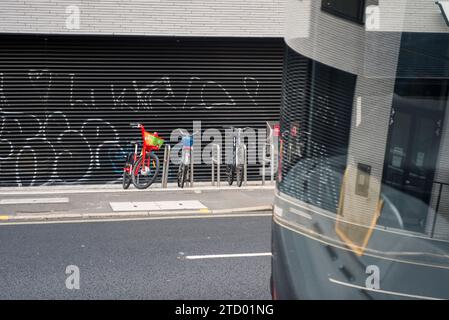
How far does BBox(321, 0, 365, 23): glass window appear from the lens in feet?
11.0

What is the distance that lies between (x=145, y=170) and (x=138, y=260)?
21.3 feet

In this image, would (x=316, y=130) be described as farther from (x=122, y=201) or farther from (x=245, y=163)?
(x=245, y=163)

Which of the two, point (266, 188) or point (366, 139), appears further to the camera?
point (266, 188)

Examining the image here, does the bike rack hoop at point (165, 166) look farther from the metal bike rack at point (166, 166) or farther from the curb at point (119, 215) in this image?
the curb at point (119, 215)

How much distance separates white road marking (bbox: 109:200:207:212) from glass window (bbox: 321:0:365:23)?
905 centimetres

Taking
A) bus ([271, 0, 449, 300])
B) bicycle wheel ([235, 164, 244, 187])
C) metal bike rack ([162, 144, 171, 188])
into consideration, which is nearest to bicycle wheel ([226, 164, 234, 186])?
bicycle wheel ([235, 164, 244, 187])

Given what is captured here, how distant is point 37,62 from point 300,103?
12043 millimetres

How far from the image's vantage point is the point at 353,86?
3.39m

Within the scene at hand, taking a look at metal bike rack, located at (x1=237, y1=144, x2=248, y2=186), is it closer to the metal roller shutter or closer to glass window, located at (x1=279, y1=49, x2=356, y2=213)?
the metal roller shutter

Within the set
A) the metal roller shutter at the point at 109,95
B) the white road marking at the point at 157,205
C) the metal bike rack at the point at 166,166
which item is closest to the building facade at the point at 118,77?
the metal roller shutter at the point at 109,95

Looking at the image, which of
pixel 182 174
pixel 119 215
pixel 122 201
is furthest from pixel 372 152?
pixel 182 174

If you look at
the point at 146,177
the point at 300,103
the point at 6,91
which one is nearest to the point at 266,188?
the point at 146,177

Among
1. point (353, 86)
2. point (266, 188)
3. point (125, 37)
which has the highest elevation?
point (353, 86)

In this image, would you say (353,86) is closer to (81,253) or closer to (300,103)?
(300,103)
